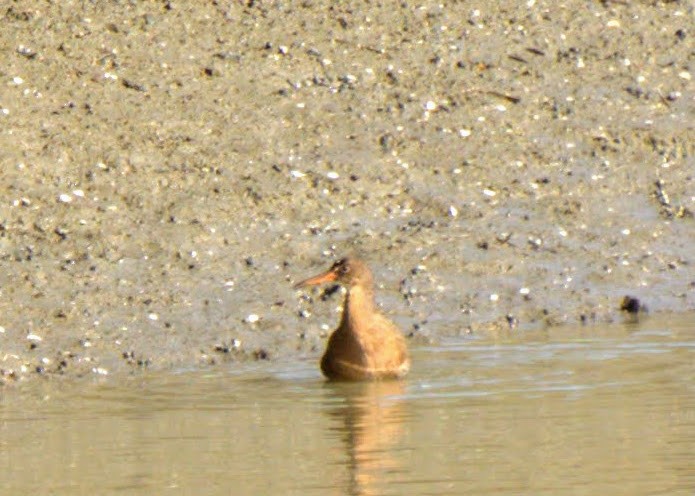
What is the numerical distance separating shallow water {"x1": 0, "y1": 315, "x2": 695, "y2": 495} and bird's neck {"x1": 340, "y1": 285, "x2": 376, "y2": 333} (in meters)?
0.33

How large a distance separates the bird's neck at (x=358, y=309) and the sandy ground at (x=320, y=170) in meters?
0.55

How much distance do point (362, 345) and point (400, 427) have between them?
1.67 metres

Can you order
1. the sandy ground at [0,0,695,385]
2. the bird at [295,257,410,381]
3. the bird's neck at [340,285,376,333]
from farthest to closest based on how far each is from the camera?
the sandy ground at [0,0,695,385], the bird's neck at [340,285,376,333], the bird at [295,257,410,381]

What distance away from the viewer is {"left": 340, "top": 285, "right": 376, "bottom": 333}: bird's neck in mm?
11477

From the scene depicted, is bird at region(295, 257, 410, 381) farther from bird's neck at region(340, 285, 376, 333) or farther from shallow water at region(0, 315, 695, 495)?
shallow water at region(0, 315, 695, 495)

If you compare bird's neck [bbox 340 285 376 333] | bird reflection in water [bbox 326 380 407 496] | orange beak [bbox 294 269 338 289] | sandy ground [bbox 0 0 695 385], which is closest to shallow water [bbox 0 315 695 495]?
bird reflection in water [bbox 326 380 407 496]

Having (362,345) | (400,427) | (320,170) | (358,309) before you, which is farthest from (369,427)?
(320,170)

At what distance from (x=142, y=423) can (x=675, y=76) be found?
7498 millimetres

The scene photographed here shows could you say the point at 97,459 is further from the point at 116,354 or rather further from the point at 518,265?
the point at 518,265

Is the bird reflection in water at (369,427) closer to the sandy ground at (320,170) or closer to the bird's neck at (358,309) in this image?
the bird's neck at (358,309)

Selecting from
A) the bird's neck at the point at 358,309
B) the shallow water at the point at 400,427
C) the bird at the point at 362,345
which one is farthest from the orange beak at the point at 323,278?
the shallow water at the point at 400,427

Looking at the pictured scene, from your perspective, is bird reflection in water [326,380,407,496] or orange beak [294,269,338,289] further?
orange beak [294,269,338,289]

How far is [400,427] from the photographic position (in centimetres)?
966

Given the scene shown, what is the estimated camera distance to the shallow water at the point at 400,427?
8445 mm
